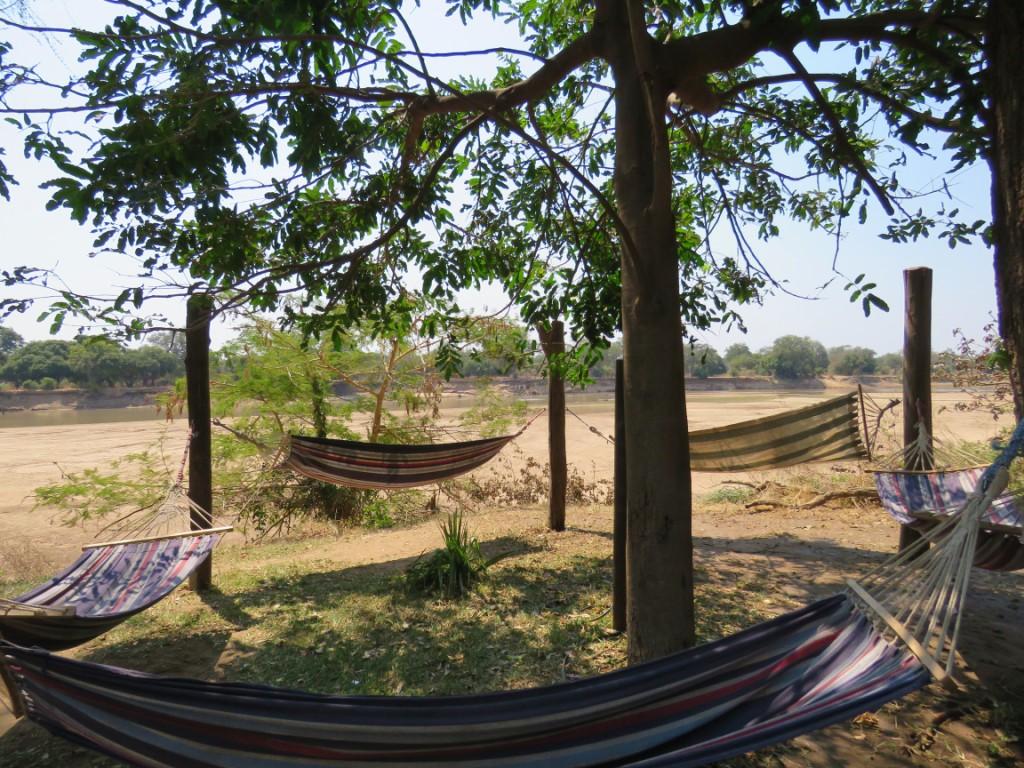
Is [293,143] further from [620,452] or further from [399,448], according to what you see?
[399,448]

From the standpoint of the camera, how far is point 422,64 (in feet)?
6.34

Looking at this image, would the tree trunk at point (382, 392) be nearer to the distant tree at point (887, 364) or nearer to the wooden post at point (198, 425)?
the wooden post at point (198, 425)

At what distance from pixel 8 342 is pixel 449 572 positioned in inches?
1601

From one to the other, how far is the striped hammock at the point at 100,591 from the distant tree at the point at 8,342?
119ft

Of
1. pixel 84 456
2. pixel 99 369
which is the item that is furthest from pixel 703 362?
pixel 99 369

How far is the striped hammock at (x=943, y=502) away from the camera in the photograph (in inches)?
89.2

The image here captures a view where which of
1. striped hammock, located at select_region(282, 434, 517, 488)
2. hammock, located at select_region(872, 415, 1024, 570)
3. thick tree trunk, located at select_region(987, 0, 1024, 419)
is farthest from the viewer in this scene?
striped hammock, located at select_region(282, 434, 517, 488)

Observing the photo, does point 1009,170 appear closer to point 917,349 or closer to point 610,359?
point 917,349

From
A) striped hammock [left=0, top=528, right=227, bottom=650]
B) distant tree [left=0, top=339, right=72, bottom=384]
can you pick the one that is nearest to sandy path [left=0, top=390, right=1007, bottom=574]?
striped hammock [left=0, top=528, right=227, bottom=650]

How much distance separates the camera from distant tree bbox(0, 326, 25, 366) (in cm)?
3201

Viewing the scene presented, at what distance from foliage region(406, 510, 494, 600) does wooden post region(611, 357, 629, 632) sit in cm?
93

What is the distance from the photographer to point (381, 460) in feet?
14.0

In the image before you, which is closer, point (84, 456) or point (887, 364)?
point (84, 456)

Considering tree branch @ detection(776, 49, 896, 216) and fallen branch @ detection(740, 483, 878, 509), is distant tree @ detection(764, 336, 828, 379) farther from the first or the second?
tree branch @ detection(776, 49, 896, 216)
